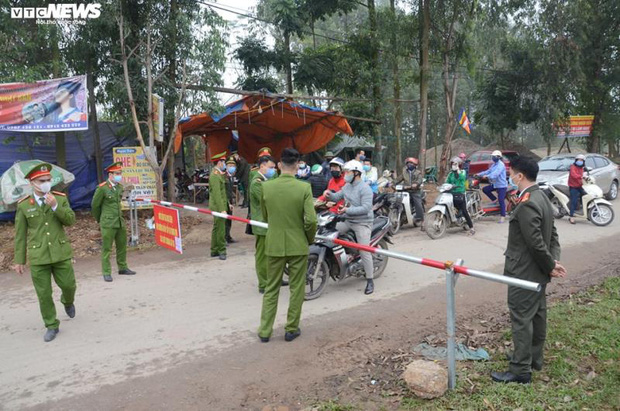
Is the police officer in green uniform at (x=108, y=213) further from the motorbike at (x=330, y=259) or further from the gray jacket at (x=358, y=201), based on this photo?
the gray jacket at (x=358, y=201)

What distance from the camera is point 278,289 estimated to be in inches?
176

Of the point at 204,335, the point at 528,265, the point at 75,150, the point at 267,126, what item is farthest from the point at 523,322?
the point at 267,126

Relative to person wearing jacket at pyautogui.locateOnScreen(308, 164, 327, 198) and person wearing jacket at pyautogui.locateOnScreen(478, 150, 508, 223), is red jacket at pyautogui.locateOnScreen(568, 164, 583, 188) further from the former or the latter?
person wearing jacket at pyautogui.locateOnScreen(308, 164, 327, 198)

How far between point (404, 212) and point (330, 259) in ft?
15.8

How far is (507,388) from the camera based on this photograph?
3.53 metres

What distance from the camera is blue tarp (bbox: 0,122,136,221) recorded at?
35.1 feet

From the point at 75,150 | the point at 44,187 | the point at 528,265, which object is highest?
the point at 75,150

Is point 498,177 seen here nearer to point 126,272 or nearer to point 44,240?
point 126,272

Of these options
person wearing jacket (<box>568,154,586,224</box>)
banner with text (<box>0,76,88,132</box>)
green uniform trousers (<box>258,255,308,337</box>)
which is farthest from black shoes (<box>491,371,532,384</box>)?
banner with text (<box>0,76,88,132</box>)

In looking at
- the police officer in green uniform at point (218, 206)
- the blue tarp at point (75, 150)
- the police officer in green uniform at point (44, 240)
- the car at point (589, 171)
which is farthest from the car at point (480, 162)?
the police officer in green uniform at point (44, 240)

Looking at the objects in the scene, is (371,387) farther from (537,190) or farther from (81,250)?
(81,250)

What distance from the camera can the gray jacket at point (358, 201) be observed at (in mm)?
5906

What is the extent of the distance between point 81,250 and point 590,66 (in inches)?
956

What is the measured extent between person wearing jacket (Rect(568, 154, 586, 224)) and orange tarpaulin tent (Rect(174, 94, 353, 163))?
732 cm
